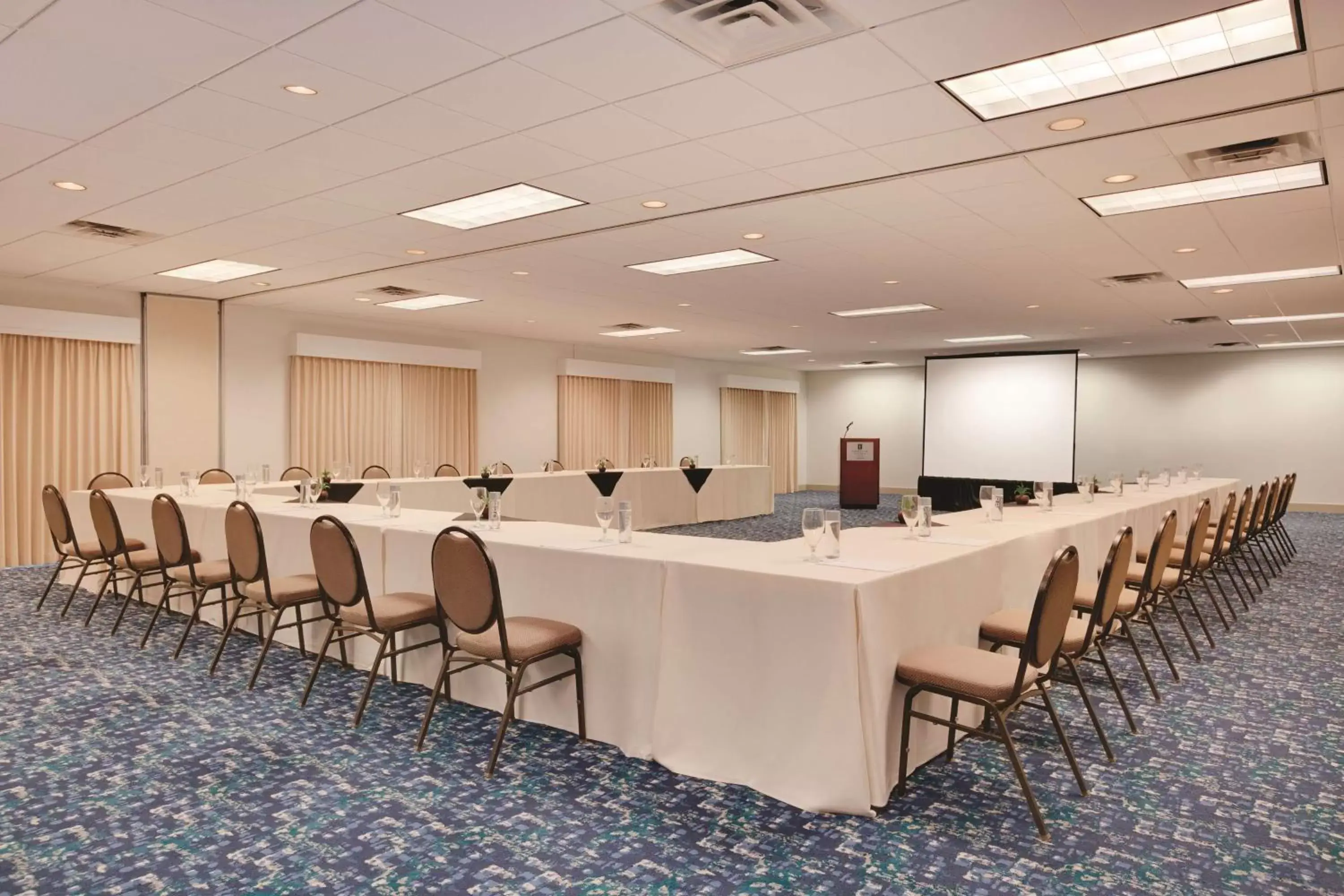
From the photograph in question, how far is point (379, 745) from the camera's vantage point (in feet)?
11.0

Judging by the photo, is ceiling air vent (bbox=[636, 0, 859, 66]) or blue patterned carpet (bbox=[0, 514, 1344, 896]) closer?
blue patterned carpet (bbox=[0, 514, 1344, 896])

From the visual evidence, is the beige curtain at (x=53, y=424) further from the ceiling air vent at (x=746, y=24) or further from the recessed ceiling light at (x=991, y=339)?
the recessed ceiling light at (x=991, y=339)

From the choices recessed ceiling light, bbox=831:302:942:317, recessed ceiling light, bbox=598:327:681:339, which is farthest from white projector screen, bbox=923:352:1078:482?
recessed ceiling light, bbox=598:327:681:339

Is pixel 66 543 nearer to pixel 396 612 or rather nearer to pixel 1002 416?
pixel 396 612

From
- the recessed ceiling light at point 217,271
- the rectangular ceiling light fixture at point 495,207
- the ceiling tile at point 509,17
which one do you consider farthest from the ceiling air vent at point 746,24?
the recessed ceiling light at point 217,271

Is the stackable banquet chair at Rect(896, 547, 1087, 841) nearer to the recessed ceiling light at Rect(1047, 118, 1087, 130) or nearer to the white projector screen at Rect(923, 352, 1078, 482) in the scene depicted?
the recessed ceiling light at Rect(1047, 118, 1087, 130)

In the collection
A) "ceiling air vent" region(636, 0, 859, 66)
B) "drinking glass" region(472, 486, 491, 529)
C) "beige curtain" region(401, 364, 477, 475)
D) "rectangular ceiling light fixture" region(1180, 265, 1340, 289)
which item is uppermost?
"rectangular ceiling light fixture" region(1180, 265, 1340, 289)

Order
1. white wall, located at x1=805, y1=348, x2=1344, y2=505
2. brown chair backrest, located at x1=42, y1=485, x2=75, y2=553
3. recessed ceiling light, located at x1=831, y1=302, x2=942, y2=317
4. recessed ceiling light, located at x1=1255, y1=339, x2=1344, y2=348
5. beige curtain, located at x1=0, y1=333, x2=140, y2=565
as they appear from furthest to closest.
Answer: white wall, located at x1=805, y1=348, x2=1344, y2=505 < recessed ceiling light, located at x1=1255, y1=339, x2=1344, y2=348 < recessed ceiling light, located at x1=831, y1=302, x2=942, y2=317 < beige curtain, located at x1=0, y1=333, x2=140, y2=565 < brown chair backrest, located at x1=42, y1=485, x2=75, y2=553

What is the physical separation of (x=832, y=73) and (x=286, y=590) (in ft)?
11.4

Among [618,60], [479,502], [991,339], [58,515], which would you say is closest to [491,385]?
[58,515]

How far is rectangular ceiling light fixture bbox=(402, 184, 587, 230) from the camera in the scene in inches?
197

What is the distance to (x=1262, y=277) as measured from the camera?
7547 mm

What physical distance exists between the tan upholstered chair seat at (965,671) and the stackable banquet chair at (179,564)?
3.65 meters

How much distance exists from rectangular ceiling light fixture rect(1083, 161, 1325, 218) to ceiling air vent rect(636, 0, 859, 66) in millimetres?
2816
